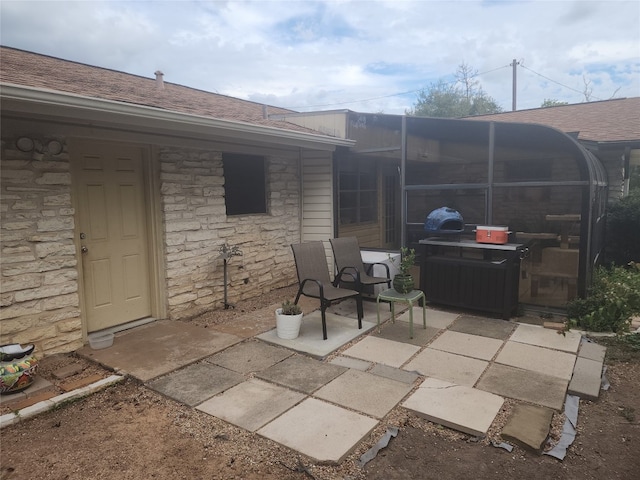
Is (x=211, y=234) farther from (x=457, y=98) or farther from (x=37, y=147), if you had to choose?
(x=457, y=98)

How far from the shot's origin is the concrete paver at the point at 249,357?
11.2 ft

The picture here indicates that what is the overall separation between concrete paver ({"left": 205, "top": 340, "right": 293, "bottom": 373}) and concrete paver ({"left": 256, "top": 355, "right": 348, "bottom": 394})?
10 centimetres

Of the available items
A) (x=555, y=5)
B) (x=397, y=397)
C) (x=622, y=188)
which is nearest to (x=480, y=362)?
(x=397, y=397)

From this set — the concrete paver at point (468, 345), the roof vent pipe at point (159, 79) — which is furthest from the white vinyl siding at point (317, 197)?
the concrete paver at point (468, 345)

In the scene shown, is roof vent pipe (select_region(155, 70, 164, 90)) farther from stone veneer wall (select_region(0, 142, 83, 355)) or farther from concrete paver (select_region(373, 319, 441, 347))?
concrete paver (select_region(373, 319, 441, 347))

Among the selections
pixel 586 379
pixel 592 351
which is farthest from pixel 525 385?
pixel 592 351

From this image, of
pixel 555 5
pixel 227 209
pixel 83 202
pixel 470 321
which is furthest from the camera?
pixel 555 5

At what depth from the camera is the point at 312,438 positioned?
239 cm

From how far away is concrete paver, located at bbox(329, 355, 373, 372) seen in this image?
3.41 m

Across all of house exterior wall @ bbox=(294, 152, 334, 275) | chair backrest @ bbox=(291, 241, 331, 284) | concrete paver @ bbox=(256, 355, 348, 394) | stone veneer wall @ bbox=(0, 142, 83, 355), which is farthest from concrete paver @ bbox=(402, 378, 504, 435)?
house exterior wall @ bbox=(294, 152, 334, 275)

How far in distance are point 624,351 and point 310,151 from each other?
14.6ft

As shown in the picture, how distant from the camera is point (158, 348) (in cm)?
373

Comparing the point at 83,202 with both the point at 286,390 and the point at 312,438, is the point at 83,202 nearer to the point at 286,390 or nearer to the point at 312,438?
the point at 286,390

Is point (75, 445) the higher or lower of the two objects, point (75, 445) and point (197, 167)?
the lower
